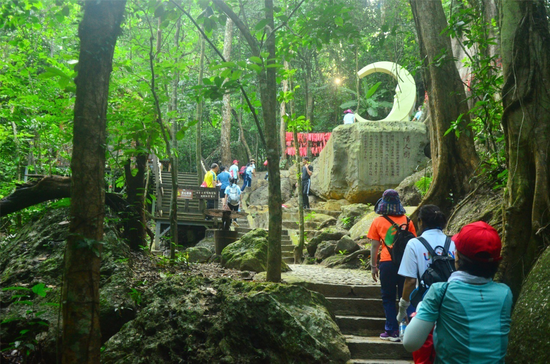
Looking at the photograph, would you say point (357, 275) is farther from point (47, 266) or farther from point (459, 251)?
point (459, 251)

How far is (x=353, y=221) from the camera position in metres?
12.8

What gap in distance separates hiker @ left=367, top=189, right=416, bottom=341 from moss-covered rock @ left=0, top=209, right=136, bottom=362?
8.61ft

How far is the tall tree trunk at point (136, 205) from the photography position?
20.7ft

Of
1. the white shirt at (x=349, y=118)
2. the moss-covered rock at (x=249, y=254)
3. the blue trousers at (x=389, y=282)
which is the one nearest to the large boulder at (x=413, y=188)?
the white shirt at (x=349, y=118)

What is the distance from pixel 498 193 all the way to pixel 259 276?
372 cm

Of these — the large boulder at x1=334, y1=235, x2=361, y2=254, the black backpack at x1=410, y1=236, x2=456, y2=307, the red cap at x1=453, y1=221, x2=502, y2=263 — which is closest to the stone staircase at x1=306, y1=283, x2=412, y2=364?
the black backpack at x1=410, y1=236, x2=456, y2=307

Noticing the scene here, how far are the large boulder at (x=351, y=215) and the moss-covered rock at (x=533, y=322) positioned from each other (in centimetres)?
910

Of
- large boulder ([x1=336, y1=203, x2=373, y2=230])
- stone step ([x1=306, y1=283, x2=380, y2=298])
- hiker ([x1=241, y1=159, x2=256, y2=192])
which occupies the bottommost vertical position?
stone step ([x1=306, y1=283, x2=380, y2=298])

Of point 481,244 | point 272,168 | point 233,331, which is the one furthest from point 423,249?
point 272,168

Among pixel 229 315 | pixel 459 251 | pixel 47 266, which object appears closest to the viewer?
pixel 459 251

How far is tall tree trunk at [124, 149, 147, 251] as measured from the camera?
6309 mm

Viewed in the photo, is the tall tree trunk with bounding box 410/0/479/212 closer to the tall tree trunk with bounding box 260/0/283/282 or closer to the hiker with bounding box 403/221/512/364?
the tall tree trunk with bounding box 260/0/283/282

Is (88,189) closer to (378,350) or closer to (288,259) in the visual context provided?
(378,350)

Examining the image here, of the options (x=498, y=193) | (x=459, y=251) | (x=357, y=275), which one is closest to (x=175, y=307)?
(x=459, y=251)
